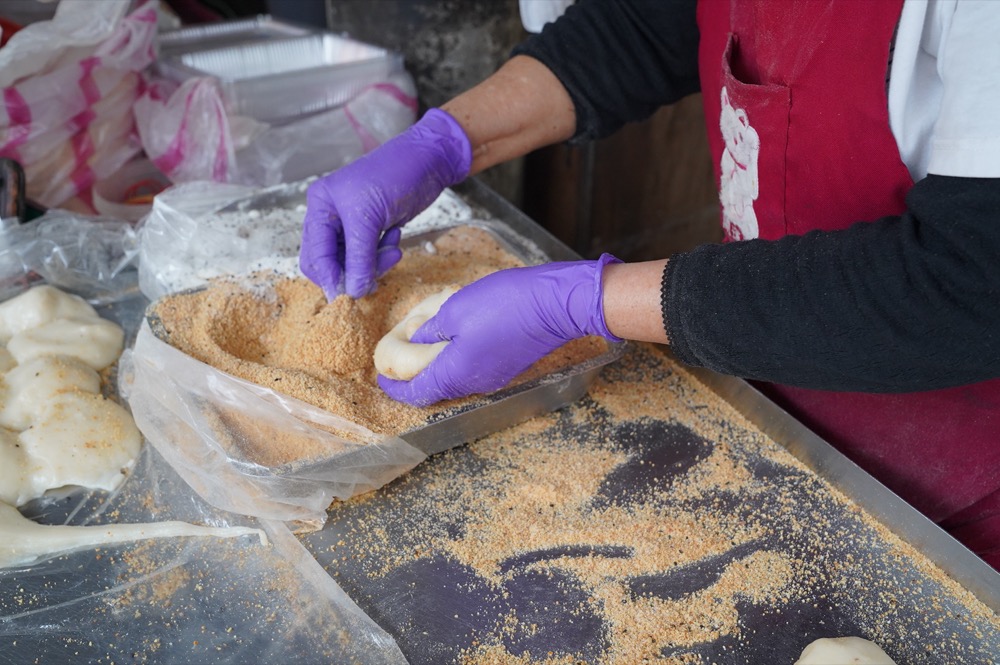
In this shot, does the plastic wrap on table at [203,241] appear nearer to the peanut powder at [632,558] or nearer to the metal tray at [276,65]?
the metal tray at [276,65]

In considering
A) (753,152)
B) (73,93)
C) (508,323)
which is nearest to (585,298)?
(508,323)

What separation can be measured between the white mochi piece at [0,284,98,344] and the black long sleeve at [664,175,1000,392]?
48.0 inches

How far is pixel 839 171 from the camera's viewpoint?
1.16 metres

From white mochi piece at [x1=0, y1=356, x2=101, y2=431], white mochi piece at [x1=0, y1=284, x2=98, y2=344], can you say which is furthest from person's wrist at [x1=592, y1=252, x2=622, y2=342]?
white mochi piece at [x1=0, y1=284, x2=98, y2=344]

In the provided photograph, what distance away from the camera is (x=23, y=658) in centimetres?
101

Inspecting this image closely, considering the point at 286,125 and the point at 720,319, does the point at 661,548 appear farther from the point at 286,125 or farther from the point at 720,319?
the point at 286,125

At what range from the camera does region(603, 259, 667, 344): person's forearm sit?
3.78ft

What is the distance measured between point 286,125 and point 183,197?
51 cm

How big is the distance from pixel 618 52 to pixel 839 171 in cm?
66

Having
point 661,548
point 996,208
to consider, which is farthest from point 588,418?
point 996,208

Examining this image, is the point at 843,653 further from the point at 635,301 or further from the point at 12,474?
the point at 12,474

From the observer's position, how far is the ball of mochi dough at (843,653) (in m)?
0.96

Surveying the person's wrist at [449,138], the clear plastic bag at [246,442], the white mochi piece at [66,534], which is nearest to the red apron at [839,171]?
the person's wrist at [449,138]

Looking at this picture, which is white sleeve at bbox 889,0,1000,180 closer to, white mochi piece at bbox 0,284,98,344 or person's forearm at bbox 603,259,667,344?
person's forearm at bbox 603,259,667,344
